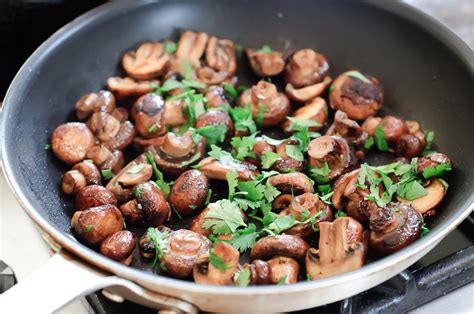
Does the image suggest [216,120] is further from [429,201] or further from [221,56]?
[429,201]

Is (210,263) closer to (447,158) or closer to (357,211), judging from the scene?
(357,211)

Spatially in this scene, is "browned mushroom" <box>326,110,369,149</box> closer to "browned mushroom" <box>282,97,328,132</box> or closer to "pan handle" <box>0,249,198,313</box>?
"browned mushroom" <box>282,97,328,132</box>

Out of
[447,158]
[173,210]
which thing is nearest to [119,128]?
Result: [173,210]

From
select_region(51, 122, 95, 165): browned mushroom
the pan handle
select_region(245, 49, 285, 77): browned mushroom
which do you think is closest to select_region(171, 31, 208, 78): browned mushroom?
select_region(245, 49, 285, 77): browned mushroom

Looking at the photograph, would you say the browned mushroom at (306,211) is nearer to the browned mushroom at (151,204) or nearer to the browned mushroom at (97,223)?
the browned mushroom at (151,204)

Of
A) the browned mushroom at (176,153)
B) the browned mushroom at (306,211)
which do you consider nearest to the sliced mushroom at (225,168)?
the browned mushroom at (176,153)

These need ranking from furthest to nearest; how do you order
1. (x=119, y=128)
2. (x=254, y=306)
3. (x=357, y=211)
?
(x=119, y=128), (x=357, y=211), (x=254, y=306)
